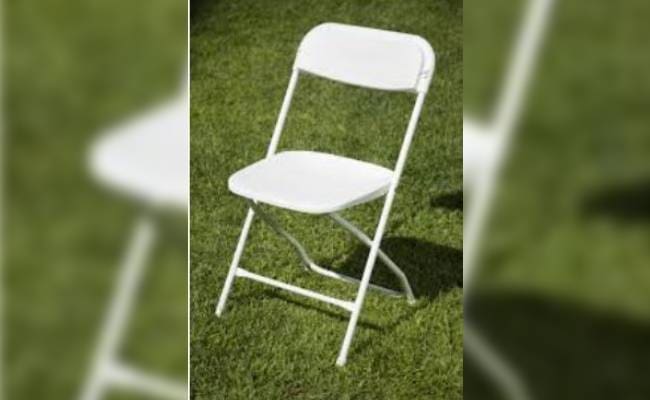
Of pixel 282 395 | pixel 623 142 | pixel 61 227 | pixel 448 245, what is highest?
pixel 623 142

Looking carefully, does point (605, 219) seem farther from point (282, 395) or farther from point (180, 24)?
point (282, 395)

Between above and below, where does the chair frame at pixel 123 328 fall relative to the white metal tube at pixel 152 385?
above

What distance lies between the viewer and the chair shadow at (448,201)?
143 centimetres

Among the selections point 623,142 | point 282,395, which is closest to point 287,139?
point 282,395

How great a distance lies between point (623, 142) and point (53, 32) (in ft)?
1.61

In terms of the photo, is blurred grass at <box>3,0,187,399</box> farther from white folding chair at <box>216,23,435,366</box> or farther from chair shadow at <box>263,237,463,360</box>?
chair shadow at <box>263,237,463,360</box>

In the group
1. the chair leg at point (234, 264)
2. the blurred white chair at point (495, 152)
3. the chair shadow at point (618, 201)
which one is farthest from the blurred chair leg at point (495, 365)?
the chair leg at point (234, 264)

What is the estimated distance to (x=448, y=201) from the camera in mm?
1490

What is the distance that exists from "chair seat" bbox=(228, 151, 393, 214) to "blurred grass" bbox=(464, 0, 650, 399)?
0.66 metres

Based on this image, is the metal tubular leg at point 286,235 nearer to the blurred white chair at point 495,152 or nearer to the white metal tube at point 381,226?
the white metal tube at point 381,226

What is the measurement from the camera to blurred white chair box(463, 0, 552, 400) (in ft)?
2.49

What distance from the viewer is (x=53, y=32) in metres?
0.79

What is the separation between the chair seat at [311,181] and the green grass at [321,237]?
40 millimetres

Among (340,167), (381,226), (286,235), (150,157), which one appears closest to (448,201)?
(381,226)
